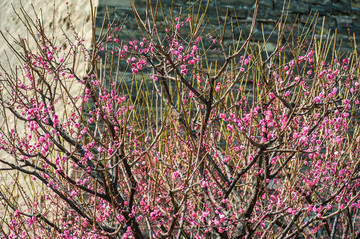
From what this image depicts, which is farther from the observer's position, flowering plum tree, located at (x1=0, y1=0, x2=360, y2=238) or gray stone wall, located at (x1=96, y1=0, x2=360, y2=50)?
gray stone wall, located at (x1=96, y1=0, x2=360, y2=50)

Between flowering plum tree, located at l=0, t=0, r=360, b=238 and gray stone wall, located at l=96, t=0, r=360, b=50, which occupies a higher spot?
gray stone wall, located at l=96, t=0, r=360, b=50

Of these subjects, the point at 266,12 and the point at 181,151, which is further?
the point at 266,12

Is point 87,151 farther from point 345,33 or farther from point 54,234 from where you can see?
point 345,33

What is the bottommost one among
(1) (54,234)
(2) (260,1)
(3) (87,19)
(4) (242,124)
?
(1) (54,234)

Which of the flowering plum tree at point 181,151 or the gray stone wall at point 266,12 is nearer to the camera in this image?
the flowering plum tree at point 181,151

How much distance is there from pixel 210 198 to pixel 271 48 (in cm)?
250

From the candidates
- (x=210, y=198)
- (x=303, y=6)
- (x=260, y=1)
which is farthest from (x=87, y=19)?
(x=210, y=198)

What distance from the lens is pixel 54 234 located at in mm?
2816

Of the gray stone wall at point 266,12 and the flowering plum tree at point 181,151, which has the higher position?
the gray stone wall at point 266,12

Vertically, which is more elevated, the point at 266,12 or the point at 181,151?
the point at 266,12

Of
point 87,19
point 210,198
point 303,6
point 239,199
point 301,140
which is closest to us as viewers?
point 301,140

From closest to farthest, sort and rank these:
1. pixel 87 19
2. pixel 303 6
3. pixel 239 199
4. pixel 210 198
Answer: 1. pixel 210 198
2. pixel 239 199
3. pixel 87 19
4. pixel 303 6

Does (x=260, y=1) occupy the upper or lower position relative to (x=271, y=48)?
upper

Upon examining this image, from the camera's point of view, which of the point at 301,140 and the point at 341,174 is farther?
the point at 341,174
